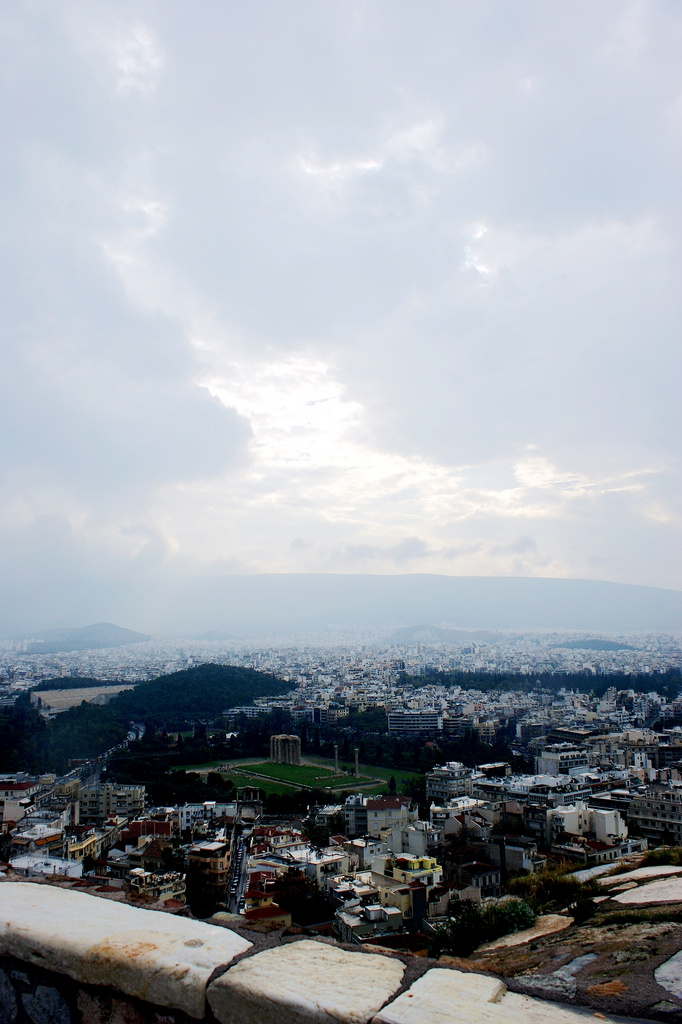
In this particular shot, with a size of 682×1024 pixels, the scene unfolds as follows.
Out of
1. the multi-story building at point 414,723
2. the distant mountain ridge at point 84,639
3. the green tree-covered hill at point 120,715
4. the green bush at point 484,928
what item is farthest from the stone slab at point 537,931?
the distant mountain ridge at point 84,639

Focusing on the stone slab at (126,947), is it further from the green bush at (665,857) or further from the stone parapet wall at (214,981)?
the green bush at (665,857)

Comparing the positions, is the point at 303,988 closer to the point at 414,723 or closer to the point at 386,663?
the point at 414,723

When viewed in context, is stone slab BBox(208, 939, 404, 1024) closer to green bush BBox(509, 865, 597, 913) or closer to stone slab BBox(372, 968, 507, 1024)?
stone slab BBox(372, 968, 507, 1024)

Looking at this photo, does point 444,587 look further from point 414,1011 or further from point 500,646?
point 414,1011

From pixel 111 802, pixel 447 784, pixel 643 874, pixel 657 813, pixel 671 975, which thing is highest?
pixel 671 975

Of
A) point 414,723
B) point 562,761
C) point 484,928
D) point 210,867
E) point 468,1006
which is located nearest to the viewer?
point 468,1006

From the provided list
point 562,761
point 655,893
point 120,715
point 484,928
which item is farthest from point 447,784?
point 120,715
